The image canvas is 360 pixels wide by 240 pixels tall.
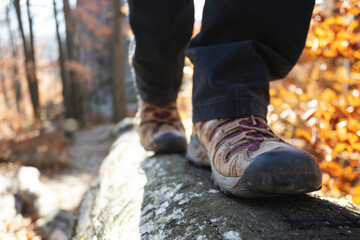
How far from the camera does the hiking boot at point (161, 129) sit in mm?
1556

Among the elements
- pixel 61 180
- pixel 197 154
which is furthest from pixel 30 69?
pixel 197 154

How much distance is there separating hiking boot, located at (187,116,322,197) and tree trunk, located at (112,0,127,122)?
26.7 feet

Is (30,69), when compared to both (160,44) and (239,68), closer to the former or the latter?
(160,44)

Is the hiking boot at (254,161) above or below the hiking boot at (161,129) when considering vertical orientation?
above

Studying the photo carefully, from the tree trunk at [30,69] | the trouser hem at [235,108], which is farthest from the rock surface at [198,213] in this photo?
the tree trunk at [30,69]

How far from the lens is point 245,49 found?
37.4 inches

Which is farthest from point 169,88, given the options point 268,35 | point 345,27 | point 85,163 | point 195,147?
point 85,163

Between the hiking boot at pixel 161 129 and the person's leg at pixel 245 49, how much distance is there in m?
0.57

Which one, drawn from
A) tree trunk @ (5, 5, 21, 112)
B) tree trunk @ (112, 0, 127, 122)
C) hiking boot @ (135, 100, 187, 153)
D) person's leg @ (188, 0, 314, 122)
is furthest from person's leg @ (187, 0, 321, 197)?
tree trunk @ (5, 5, 21, 112)

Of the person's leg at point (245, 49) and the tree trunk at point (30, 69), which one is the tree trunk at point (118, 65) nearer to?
the tree trunk at point (30, 69)

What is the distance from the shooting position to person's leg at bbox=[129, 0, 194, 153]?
1.21m

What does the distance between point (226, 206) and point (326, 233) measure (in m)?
0.27

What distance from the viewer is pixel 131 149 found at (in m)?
2.06

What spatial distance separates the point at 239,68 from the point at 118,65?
27.2 feet
